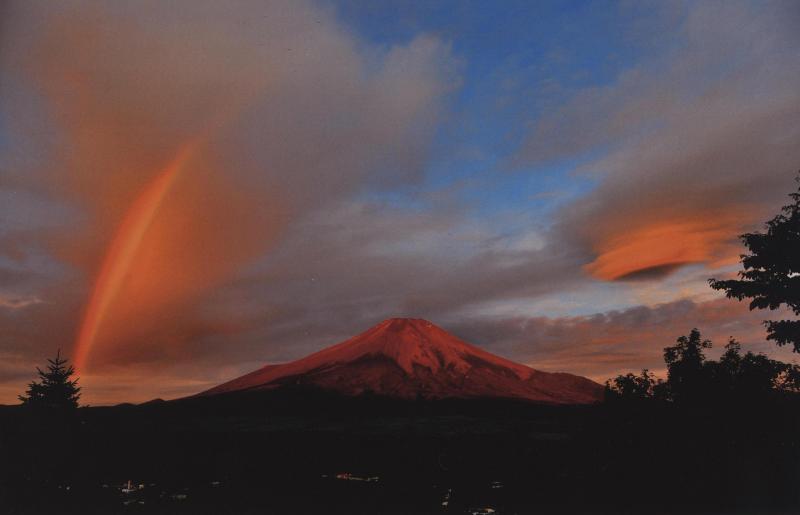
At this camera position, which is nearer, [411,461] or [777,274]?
[777,274]

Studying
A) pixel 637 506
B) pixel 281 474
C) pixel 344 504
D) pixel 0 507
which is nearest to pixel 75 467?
pixel 281 474

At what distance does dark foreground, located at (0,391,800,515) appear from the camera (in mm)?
37938

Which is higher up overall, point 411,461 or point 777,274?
point 777,274

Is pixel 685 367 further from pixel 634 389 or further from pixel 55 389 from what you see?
pixel 55 389

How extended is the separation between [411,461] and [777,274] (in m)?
84.0

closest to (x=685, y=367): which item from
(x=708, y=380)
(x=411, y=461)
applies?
(x=708, y=380)

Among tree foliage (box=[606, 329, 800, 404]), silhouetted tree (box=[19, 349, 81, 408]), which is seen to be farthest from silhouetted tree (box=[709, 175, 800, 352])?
silhouetted tree (box=[19, 349, 81, 408])

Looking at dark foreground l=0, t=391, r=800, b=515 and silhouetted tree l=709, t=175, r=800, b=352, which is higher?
silhouetted tree l=709, t=175, r=800, b=352

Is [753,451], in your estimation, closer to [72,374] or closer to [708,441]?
[708,441]

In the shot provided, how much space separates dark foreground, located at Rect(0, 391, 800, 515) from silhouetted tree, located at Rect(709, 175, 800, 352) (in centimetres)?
487

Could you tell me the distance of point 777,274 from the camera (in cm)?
3594

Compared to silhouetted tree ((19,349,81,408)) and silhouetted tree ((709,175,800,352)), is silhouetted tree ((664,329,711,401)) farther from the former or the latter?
silhouetted tree ((19,349,81,408))

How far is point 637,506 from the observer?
4138 centimetres

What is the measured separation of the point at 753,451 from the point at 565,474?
1449 inches
